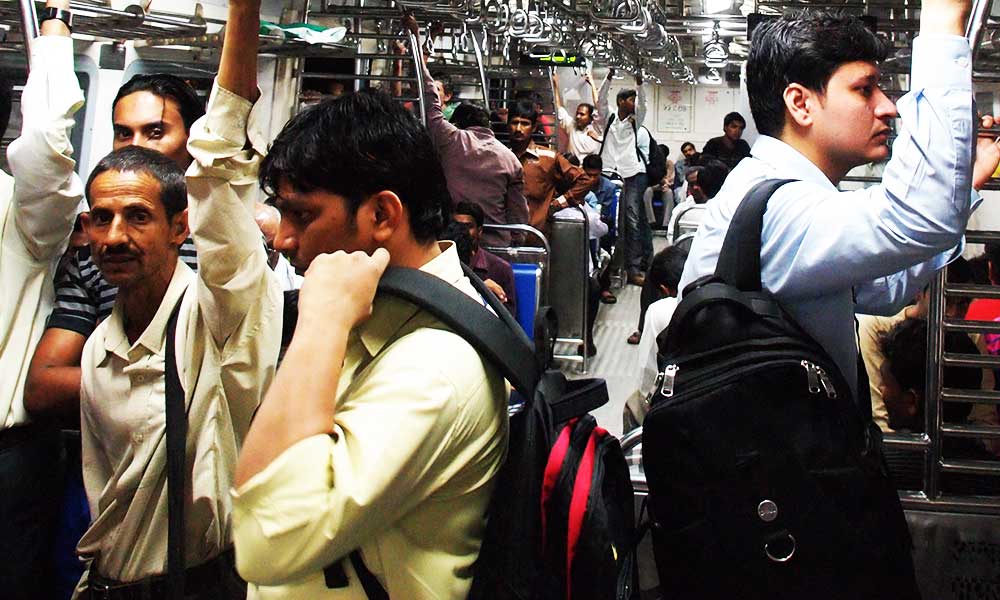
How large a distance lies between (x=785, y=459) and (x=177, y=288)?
1.28m

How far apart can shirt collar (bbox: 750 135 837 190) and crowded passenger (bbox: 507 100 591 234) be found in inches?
192

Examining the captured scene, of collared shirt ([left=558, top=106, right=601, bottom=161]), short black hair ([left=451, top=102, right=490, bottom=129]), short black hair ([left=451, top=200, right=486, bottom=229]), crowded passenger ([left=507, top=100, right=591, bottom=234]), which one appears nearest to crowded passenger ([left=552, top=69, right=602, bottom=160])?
collared shirt ([left=558, top=106, right=601, bottom=161])

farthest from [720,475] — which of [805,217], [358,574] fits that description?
[358,574]

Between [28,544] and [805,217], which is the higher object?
[805,217]

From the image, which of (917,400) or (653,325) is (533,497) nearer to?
(917,400)

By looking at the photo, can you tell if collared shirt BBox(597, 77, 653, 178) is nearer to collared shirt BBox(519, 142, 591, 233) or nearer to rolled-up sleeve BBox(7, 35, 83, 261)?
collared shirt BBox(519, 142, 591, 233)

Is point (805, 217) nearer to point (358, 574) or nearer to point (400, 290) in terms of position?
point (400, 290)

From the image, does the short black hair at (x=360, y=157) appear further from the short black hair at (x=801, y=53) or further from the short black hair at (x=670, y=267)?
the short black hair at (x=670, y=267)

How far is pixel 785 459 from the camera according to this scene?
4.94ft

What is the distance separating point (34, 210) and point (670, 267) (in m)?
2.98

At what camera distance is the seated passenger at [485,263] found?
16.3ft

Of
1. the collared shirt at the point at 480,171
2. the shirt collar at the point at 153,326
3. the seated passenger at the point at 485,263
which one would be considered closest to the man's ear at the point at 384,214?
the shirt collar at the point at 153,326

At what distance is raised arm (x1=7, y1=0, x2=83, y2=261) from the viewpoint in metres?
2.12

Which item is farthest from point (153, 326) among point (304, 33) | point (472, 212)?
point (472, 212)
